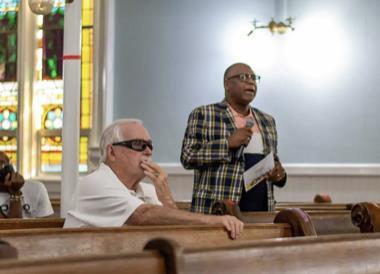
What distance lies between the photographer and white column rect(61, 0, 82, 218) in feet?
14.5

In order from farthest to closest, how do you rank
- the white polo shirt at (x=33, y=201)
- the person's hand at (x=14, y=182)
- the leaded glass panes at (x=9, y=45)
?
the leaded glass panes at (x=9, y=45), the white polo shirt at (x=33, y=201), the person's hand at (x=14, y=182)

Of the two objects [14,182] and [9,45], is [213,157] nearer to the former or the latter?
[14,182]

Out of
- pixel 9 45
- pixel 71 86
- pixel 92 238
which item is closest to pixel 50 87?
pixel 9 45

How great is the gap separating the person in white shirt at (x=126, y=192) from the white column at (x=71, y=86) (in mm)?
781

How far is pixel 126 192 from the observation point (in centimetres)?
328

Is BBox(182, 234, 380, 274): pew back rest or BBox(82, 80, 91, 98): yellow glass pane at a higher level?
BBox(82, 80, 91, 98): yellow glass pane

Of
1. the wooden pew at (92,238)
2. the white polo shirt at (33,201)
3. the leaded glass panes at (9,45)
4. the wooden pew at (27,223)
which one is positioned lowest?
the white polo shirt at (33,201)

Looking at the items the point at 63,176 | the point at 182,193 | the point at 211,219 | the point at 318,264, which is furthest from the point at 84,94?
the point at 318,264

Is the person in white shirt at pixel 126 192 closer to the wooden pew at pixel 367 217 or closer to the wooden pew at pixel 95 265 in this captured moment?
the wooden pew at pixel 367 217

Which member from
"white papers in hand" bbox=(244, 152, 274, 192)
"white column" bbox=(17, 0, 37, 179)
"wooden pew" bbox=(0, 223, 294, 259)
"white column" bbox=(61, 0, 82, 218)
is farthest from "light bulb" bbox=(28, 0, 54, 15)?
"white column" bbox=(17, 0, 37, 179)

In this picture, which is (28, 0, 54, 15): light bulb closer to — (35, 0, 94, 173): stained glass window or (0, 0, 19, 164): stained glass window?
(35, 0, 94, 173): stained glass window

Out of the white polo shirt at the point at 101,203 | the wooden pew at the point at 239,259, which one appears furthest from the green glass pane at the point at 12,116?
the wooden pew at the point at 239,259

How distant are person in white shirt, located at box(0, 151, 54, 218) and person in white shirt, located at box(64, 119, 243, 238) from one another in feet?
5.03

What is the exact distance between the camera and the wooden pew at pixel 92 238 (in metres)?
2.04
